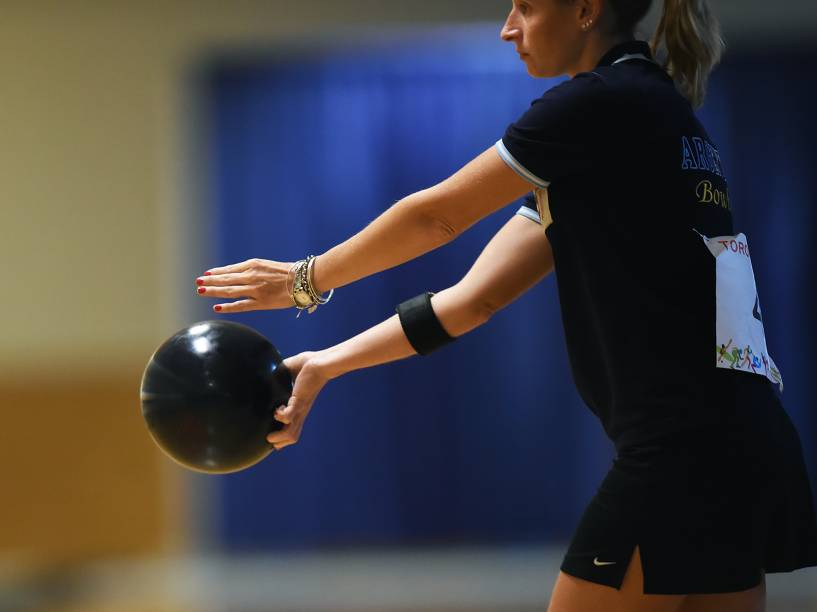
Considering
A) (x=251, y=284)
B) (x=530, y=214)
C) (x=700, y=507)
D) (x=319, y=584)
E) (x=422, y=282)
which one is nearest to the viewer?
(x=700, y=507)

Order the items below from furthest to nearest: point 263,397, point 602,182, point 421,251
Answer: point 263,397, point 421,251, point 602,182

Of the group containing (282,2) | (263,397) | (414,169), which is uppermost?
(282,2)

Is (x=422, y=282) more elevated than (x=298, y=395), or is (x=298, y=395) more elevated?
(x=422, y=282)

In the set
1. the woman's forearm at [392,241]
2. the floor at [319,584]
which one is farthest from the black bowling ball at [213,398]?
the floor at [319,584]

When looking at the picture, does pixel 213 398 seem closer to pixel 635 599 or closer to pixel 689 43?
pixel 635 599

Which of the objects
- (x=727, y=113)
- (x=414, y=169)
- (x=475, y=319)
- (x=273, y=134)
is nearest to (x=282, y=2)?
(x=273, y=134)

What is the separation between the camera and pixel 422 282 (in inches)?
222

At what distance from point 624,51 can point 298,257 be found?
416 cm

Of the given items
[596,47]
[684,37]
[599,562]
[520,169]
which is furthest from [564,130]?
[599,562]

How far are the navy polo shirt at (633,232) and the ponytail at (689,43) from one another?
0.46ft

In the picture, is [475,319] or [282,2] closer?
[475,319]

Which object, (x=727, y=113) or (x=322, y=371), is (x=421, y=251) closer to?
(x=322, y=371)

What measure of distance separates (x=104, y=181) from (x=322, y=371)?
416cm

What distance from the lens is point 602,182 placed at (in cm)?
153
